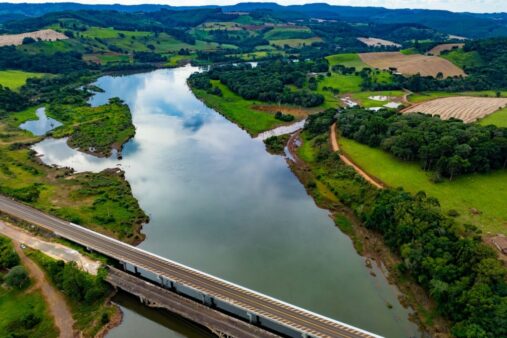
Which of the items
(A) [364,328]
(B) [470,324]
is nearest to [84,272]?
(A) [364,328]

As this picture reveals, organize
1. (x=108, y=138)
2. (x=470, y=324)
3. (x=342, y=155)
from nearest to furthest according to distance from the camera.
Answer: (x=470, y=324) < (x=342, y=155) < (x=108, y=138)

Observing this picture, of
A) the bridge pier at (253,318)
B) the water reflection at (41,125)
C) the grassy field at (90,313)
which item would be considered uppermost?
the bridge pier at (253,318)

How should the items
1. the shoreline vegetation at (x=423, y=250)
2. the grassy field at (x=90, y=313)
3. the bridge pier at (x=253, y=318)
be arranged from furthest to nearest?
the grassy field at (x=90, y=313) < the bridge pier at (x=253, y=318) < the shoreline vegetation at (x=423, y=250)

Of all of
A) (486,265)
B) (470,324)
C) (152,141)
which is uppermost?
(486,265)

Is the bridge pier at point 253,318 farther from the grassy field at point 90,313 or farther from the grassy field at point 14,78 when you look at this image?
the grassy field at point 14,78

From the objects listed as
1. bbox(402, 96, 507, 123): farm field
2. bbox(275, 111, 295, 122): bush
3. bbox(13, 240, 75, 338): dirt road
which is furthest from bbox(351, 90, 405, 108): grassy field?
bbox(13, 240, 75, 338): dirt road

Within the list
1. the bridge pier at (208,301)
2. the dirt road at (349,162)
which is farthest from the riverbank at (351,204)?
the bridge pier at (208,301)

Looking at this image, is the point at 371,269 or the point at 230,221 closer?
the point at 371,269

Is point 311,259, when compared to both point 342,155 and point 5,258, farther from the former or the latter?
point 5,258
